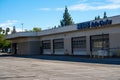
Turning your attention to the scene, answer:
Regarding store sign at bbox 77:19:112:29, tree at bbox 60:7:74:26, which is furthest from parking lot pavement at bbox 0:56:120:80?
tree at bbox 60:7:74:26

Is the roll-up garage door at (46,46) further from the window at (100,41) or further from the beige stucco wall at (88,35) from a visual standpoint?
the window at (100,41)

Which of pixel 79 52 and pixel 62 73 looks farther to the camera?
pixel 79 52

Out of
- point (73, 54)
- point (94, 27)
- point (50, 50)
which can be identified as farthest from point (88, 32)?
point (50, 50)

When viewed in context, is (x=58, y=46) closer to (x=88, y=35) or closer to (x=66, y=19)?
(x=88, y=35)

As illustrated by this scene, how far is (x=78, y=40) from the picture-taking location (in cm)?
5497

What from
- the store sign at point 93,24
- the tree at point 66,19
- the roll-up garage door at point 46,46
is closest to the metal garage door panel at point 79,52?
the store sign at point 93,24

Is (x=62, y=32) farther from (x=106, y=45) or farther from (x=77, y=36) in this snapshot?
(x=106, y=45)

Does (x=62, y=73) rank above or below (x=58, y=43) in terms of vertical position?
below

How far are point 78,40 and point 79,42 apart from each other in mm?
590

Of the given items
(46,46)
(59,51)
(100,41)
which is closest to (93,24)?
(100,41)

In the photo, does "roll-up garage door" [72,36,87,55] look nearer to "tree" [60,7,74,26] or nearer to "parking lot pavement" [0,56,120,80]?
"parking lot pavement" [0,56,120,80]

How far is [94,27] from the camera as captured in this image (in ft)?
158

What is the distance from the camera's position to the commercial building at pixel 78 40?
4466 centimetres

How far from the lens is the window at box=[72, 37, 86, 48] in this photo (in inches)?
2099
